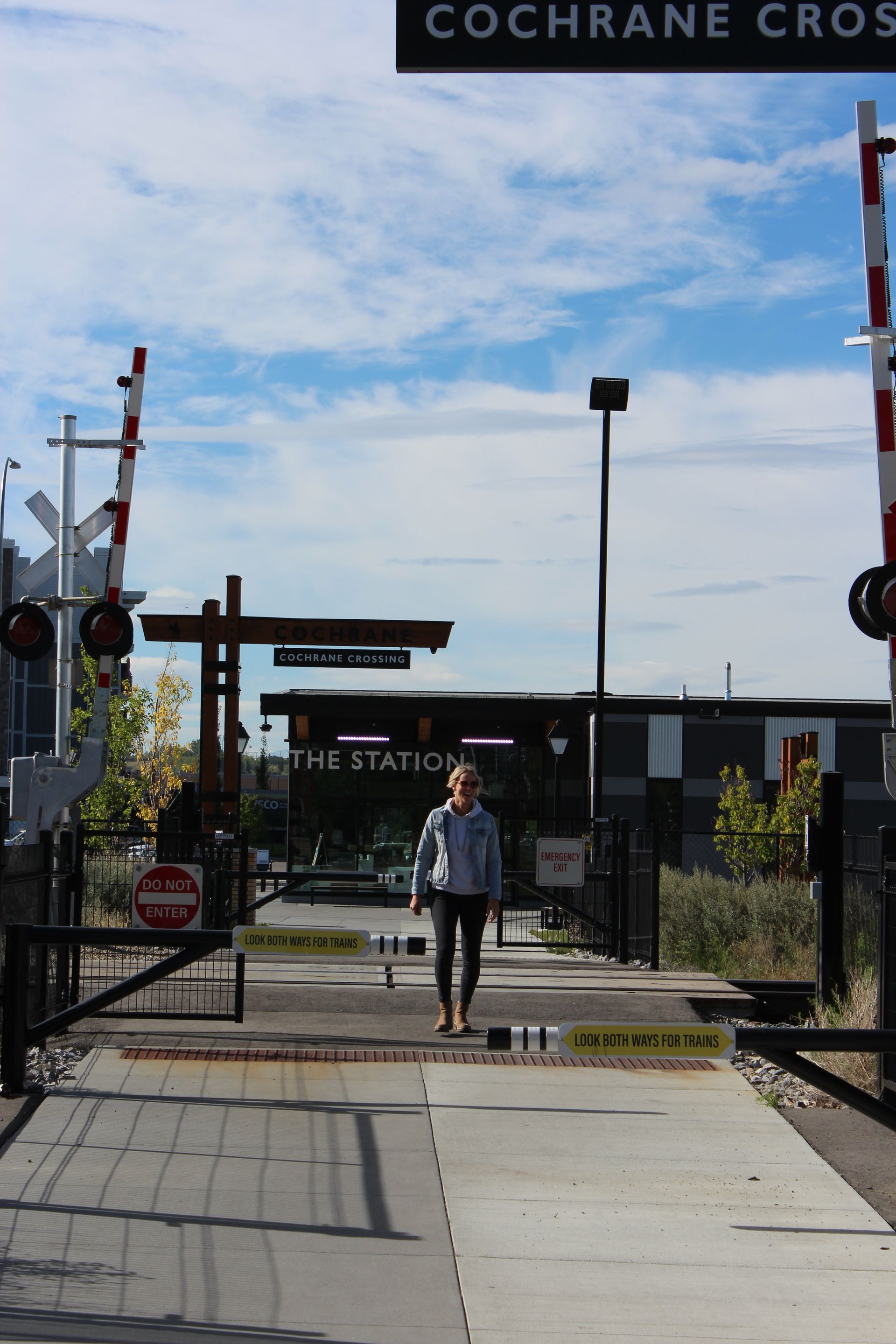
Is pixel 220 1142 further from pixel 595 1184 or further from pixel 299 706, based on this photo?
pixel 299 706

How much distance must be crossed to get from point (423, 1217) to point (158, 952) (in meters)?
5.99

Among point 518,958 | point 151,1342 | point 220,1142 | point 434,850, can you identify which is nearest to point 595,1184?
point 220,1142

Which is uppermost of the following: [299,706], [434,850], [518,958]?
[299,706]

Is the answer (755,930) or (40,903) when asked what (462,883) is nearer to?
(40,903)

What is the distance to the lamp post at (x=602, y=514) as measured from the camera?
75.4 feet

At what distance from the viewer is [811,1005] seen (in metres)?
10.4

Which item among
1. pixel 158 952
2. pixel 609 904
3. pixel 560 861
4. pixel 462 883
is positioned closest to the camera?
pixel 462 883

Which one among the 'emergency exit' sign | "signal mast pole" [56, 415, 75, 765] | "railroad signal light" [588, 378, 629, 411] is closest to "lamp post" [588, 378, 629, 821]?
"railroad signal light" [588, 378, 629, 411]

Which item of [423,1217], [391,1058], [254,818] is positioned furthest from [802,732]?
[423,1217]

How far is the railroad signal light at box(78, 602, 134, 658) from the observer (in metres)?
9.93

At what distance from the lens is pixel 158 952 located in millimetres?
10797

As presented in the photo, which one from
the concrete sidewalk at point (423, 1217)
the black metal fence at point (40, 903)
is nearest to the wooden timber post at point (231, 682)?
the black metal fence at point (40, 903)

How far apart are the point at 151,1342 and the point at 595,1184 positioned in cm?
233

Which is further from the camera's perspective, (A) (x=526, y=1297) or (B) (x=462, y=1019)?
(B) (x=462, y=1019)
